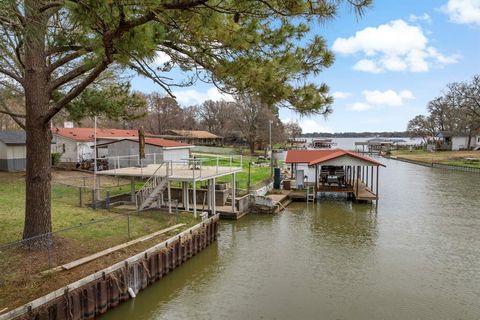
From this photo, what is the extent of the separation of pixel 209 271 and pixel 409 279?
273 inches

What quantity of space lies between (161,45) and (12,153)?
23.6 metres

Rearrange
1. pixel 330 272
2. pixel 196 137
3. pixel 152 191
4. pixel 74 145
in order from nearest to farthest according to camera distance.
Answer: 1. pixel 330 272
2. pixel 152 191
3. pixel 74 145
4. pixel 196 137

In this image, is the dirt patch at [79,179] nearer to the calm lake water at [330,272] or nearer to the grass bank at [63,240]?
the grass bank at [63,240]

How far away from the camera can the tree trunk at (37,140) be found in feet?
34.7

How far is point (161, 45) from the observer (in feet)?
30.8

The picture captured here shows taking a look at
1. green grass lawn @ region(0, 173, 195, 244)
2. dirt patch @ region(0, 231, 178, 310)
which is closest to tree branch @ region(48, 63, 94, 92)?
green grass lawn @ region(0, 173, 195, 244)

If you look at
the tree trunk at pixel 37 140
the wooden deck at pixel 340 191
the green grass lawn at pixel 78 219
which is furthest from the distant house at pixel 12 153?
the wooden deck at pixel 340 191

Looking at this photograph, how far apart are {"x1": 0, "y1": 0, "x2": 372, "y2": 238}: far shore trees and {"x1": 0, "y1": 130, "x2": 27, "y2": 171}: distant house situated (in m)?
17.3

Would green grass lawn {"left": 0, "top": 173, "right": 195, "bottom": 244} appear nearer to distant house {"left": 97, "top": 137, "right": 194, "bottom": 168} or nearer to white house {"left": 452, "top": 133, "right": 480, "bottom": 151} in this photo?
distant house {"left": 97, "top": 137, "right": 194, "bottom": 168}

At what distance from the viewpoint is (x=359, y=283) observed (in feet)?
40.4

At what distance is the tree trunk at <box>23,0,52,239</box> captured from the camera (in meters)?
10.6

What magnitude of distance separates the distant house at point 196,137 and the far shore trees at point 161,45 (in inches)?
1923

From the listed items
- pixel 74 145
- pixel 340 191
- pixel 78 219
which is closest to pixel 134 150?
pixel 74 145

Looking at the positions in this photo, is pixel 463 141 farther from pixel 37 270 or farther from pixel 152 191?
pixel 37 270
